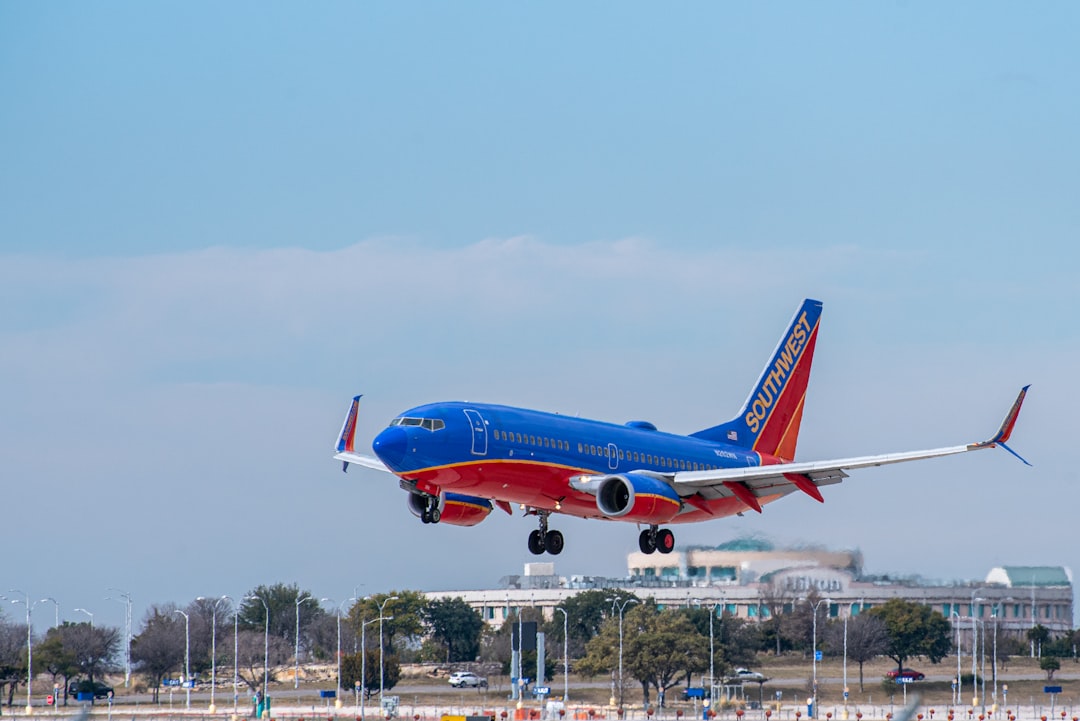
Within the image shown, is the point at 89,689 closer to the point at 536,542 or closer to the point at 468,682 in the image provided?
the point at 468,682

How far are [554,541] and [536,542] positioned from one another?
72cm

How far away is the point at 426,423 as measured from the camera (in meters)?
53.4

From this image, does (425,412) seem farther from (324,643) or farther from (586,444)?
(324,643)

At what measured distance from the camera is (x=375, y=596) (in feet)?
513

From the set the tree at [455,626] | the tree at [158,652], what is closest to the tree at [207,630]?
the tree at [158,652]

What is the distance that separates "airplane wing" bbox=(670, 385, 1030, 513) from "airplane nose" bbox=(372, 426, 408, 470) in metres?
13.9

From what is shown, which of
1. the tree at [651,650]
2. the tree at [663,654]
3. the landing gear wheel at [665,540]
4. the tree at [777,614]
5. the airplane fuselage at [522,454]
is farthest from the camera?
the tree at [777,614]

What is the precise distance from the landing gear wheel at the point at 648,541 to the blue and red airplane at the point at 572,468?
41 mm

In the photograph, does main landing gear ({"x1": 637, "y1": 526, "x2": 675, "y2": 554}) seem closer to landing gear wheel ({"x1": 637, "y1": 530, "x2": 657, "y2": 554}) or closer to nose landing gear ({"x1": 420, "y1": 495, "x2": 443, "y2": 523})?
landing gear wheel ({"x1": 637, "y1": 530, "x2": 657, "y2": 554})

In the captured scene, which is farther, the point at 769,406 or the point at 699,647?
the point at 699,647

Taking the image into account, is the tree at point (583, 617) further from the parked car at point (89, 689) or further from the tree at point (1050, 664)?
the parked car at point (89, 689)

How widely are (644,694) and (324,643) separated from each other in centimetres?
5697

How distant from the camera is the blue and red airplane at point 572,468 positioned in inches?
2101

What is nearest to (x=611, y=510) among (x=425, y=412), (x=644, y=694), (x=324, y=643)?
(x=425, y=412)
